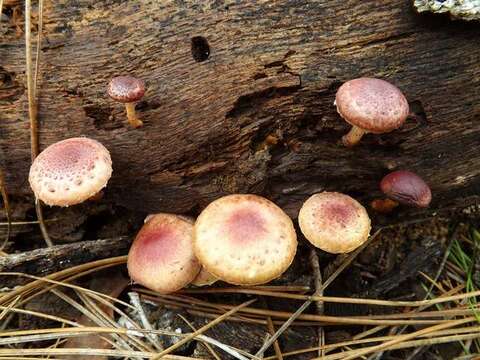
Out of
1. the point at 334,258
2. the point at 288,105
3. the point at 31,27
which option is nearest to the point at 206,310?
the point at 334,258

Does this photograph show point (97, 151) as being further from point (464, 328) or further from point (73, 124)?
point (464, 328)

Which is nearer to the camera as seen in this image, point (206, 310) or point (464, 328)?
point (464, 328)

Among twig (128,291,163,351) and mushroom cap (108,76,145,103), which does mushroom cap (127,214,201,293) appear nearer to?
twig (128,291,163,351)

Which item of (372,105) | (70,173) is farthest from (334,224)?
(70,173)

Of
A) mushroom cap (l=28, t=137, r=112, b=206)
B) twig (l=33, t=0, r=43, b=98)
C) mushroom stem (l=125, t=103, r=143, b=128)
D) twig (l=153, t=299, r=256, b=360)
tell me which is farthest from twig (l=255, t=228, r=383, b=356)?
twig (l=33, t=0, r=43, b=98)

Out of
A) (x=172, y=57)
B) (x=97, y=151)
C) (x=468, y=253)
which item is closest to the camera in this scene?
(x=97, y=151)

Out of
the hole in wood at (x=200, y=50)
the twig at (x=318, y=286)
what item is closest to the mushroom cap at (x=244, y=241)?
the twig at (x=318, y=286)
